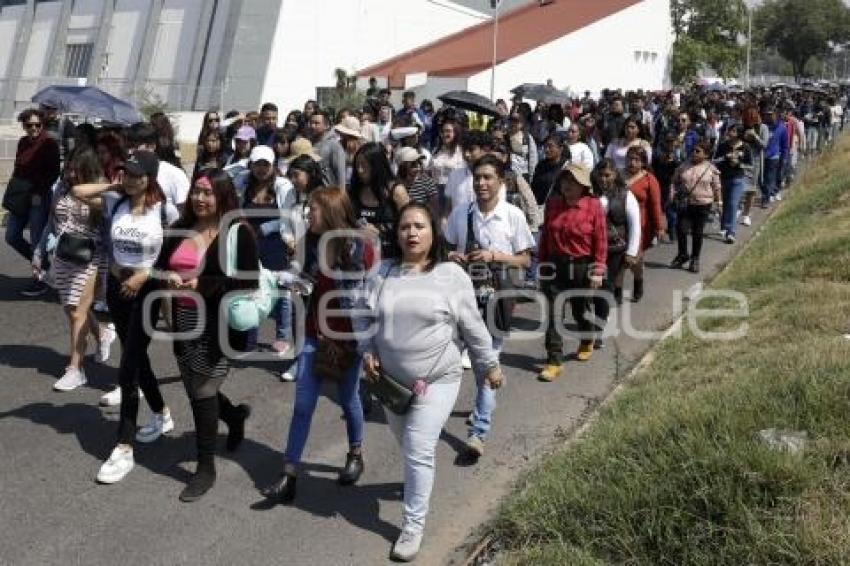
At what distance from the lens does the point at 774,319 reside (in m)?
6.91

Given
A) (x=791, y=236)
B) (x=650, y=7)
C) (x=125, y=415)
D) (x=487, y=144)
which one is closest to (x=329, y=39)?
(x=650, y=7)

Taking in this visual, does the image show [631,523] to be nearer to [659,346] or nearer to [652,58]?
[659,346]

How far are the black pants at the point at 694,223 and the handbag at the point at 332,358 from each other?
690 cm

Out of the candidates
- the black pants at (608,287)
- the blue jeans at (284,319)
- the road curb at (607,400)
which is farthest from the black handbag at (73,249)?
the black pants at (608,287)

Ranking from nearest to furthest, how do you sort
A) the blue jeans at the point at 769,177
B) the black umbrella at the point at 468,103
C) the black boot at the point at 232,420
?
the black boot at the point at 232,420 → the black umbrella at the point at 468,103 → the blue jeans at the point at 769,177

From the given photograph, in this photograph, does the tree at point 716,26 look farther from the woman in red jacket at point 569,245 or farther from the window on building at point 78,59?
A: the woman in red jacket at point 569,245

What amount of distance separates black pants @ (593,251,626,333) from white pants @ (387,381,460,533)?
340cm

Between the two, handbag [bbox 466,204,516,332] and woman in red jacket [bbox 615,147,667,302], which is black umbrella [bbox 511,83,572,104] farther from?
handbag [bbox 466,204,516,332]

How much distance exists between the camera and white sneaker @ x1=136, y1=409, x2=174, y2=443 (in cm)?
529

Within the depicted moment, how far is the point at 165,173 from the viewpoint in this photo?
22.6 ft

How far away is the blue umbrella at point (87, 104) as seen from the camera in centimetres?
1090

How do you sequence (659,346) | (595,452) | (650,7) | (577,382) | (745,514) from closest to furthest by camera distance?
(745,514), (595,452), (577,382), (659,346), (650,7)

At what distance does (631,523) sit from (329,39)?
3164cm

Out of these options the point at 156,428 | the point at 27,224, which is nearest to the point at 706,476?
the point at 156,428
